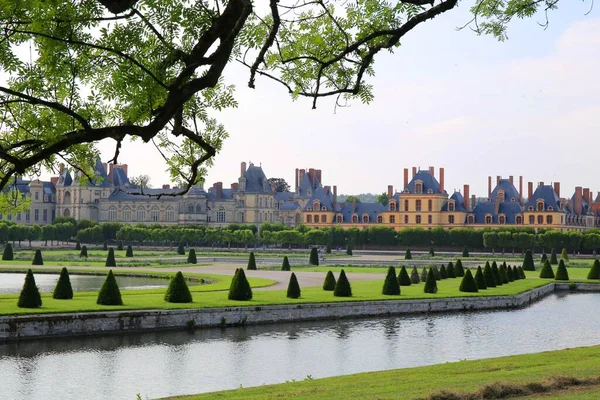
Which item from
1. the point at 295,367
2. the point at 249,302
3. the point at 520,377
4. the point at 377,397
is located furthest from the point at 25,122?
the point at 249,302

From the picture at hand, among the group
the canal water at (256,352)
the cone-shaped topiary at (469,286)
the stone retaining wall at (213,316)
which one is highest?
the cone-shaped topiary at (469,286)

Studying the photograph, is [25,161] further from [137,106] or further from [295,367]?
[295,367]

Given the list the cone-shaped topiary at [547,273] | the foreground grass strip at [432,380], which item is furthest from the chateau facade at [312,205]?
the foreground grass strip at [432,380]

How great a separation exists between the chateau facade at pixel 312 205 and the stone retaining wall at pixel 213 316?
45.7 metres

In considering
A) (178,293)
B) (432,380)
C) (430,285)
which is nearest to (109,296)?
(178,293)

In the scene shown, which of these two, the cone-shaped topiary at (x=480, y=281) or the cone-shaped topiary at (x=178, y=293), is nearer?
the cone-shaped topiary at (x=178, y=293)

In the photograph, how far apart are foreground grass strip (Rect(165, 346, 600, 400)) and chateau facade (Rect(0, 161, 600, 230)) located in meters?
55.0

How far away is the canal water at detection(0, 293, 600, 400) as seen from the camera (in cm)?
1209

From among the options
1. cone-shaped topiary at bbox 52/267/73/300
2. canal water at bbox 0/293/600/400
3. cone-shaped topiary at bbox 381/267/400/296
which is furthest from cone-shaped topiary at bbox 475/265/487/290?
cone-shaped topiary at bbox 52/267/73/300

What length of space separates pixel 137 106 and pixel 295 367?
8.26 metres

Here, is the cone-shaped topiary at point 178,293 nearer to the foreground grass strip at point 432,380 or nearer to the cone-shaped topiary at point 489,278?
the foreground grass strip at point 432,380

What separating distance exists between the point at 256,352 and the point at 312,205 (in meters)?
66.7

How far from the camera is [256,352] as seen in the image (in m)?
14.9

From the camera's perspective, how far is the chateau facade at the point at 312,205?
233 feet
